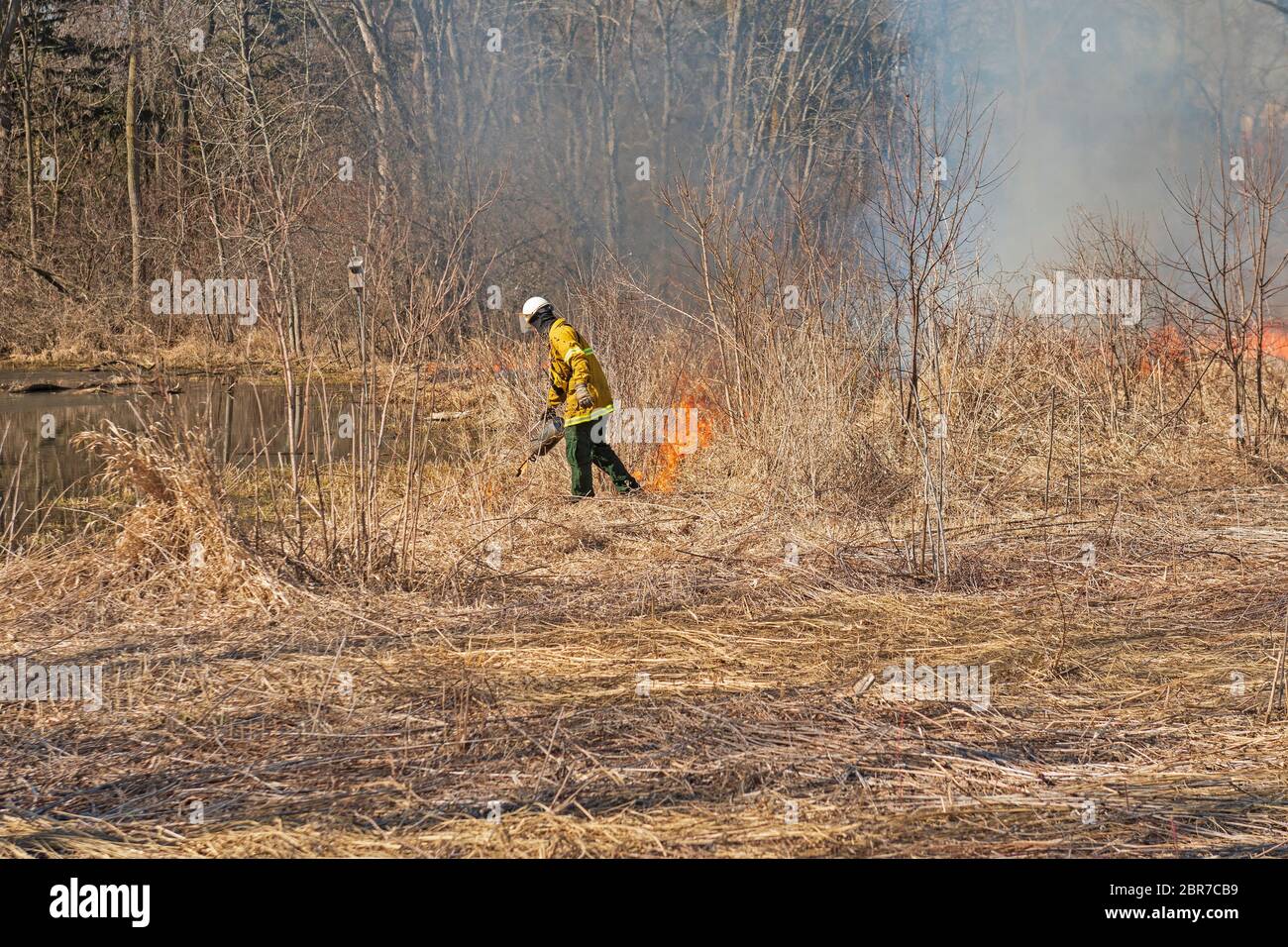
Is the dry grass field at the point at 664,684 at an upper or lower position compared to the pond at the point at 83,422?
lower

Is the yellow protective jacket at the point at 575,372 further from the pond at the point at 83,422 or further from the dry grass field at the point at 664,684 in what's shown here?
the pond at the point at 83,422

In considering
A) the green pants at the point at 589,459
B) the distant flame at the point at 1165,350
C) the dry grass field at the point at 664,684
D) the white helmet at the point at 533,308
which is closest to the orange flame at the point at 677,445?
the green pants at the point at 589,459

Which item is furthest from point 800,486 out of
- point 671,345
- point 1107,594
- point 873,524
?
point 671,345

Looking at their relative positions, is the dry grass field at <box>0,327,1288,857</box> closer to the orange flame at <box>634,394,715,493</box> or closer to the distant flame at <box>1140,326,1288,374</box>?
the orange flame at <box>634,394,715,493</box>

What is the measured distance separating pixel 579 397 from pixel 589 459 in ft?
1.76

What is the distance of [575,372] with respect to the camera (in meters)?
10.0

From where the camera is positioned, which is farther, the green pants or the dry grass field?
the green pants

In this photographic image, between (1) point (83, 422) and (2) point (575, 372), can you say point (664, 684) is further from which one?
(1) point (83, 422)

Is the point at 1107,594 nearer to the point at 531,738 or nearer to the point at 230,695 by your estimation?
the point at 531,738

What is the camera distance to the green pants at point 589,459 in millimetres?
10125

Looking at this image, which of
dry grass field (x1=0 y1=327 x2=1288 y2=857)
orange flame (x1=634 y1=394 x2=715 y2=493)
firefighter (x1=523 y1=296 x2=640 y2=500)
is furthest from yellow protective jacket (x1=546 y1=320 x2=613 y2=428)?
orange flame (x1=634 y1=394 x2=715 y2=493)

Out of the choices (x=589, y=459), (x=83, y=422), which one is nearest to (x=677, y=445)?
(x=589, y=459)

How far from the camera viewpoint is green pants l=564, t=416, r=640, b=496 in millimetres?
10125

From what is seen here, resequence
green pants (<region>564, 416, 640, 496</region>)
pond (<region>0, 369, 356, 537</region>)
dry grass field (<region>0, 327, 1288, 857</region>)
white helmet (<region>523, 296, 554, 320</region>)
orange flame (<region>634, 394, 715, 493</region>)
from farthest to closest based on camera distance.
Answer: orange flame (<region>634, 394, 715, 493</region>) < white helmet (<region>523, 296, 554, 320</region>) < green pants (<region>564, 416, 640, 496</region>) < pond (<region>0, 369, 356, 537</region>) < dry grass field (<region>0, 327, 1288, 857</region>)
